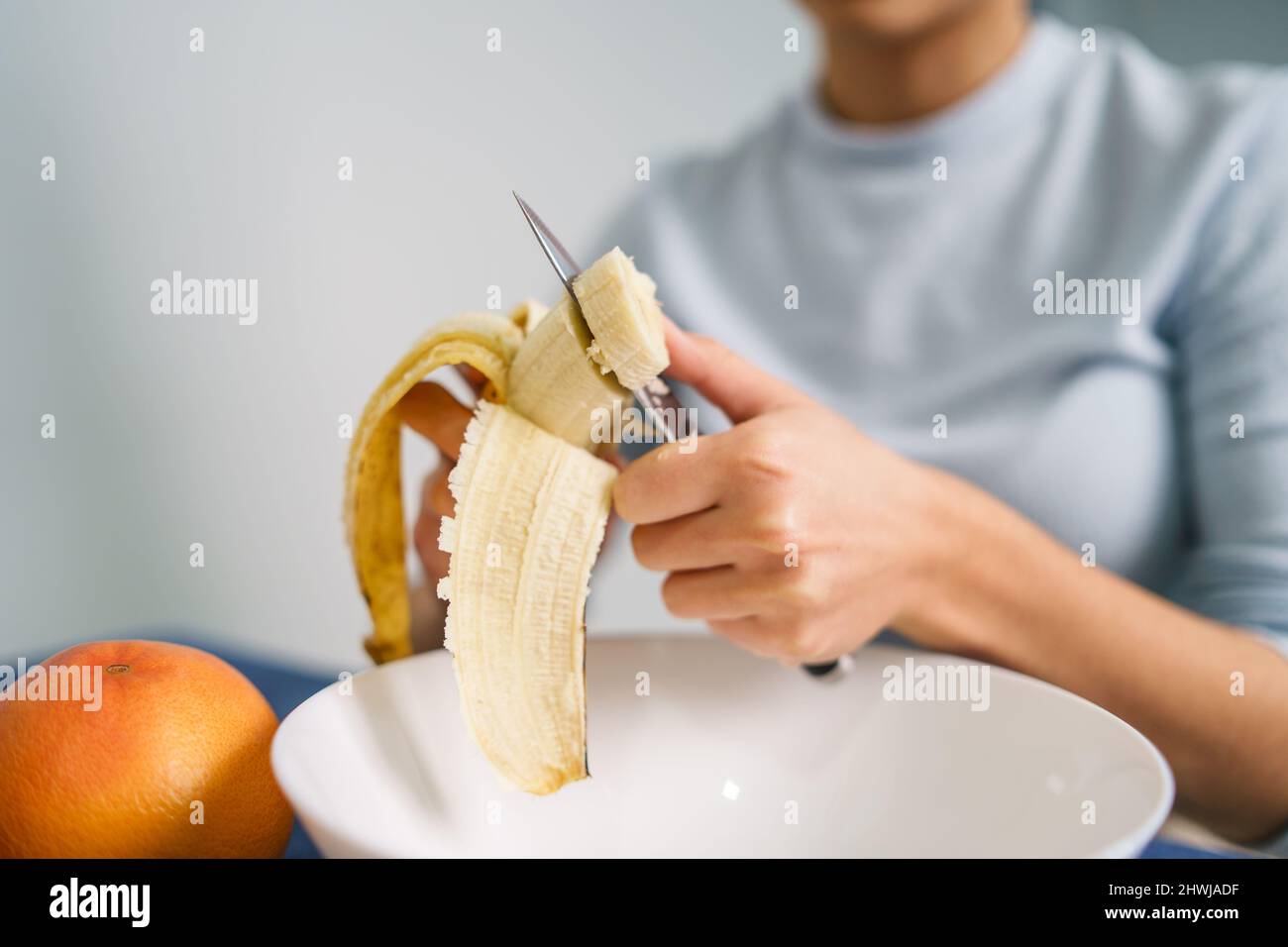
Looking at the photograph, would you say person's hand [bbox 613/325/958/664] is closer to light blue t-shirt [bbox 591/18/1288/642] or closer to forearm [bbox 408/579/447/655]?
forearm [bbox 408/579/447/655]

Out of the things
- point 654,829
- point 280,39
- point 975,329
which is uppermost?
point 280,39

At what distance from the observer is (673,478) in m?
0.33

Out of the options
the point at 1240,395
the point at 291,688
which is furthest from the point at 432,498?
the point at 1240,395

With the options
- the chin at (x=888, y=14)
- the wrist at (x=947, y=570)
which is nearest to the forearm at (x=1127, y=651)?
the wrist at (x=947, y=570)

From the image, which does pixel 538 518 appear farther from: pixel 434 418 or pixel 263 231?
pixel 263 231

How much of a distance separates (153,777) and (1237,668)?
1.56ft

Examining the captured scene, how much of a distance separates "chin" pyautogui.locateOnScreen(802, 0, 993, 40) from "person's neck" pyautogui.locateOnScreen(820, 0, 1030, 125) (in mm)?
11

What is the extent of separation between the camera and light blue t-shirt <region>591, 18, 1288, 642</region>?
22.1 inches

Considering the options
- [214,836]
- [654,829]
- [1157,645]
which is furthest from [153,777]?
[1157,645]

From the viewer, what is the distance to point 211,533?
34.0 inches

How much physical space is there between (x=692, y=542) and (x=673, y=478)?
0.03m
